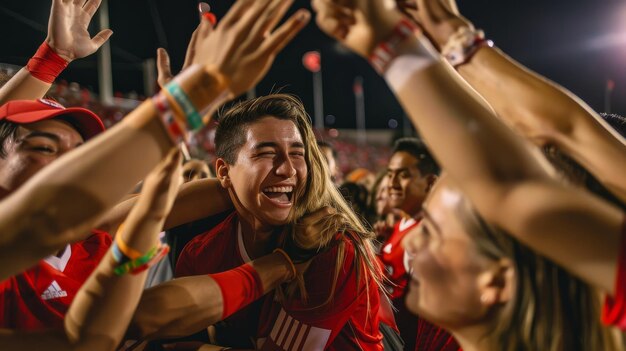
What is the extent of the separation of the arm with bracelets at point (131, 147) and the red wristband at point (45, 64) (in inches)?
60.5

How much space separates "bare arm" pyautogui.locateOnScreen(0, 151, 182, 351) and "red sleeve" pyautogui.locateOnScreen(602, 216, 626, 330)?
1.02 m

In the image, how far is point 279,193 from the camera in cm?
247

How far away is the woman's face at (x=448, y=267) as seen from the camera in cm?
125

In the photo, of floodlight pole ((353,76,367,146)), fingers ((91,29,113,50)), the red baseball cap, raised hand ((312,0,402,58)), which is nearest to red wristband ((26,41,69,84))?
fingers ((91,29,113,50))

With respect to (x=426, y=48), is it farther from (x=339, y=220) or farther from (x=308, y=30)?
(x=308, y=30)

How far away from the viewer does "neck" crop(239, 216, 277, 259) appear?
2.51 meters

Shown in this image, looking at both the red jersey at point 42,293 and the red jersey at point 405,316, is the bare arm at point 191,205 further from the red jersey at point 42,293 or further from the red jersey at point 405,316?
the red jersey at point 405,316

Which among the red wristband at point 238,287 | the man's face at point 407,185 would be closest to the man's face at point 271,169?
the red wristband at point 238,287

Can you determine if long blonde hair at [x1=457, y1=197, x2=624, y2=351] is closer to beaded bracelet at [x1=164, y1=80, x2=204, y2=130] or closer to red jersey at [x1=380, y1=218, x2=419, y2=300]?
beaded bracelet at [x1=164, y1=80, x2=204, y2=130]

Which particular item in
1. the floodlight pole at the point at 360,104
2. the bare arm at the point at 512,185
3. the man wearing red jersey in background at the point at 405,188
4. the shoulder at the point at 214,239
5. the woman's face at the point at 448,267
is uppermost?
the bare arm at the point at 512,185

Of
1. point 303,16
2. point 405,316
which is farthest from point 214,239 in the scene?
point 303,16

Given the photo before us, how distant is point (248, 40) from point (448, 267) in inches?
29.7

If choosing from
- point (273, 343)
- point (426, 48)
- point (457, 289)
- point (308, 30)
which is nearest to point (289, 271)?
point (273, 343)

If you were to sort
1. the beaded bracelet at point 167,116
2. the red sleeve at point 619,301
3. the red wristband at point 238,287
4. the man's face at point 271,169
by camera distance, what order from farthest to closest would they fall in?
the man's face at point 271,169
the red wristband at point 238,287
the beaded bracelet at point 167,116
the red sleeve at point 619,301
